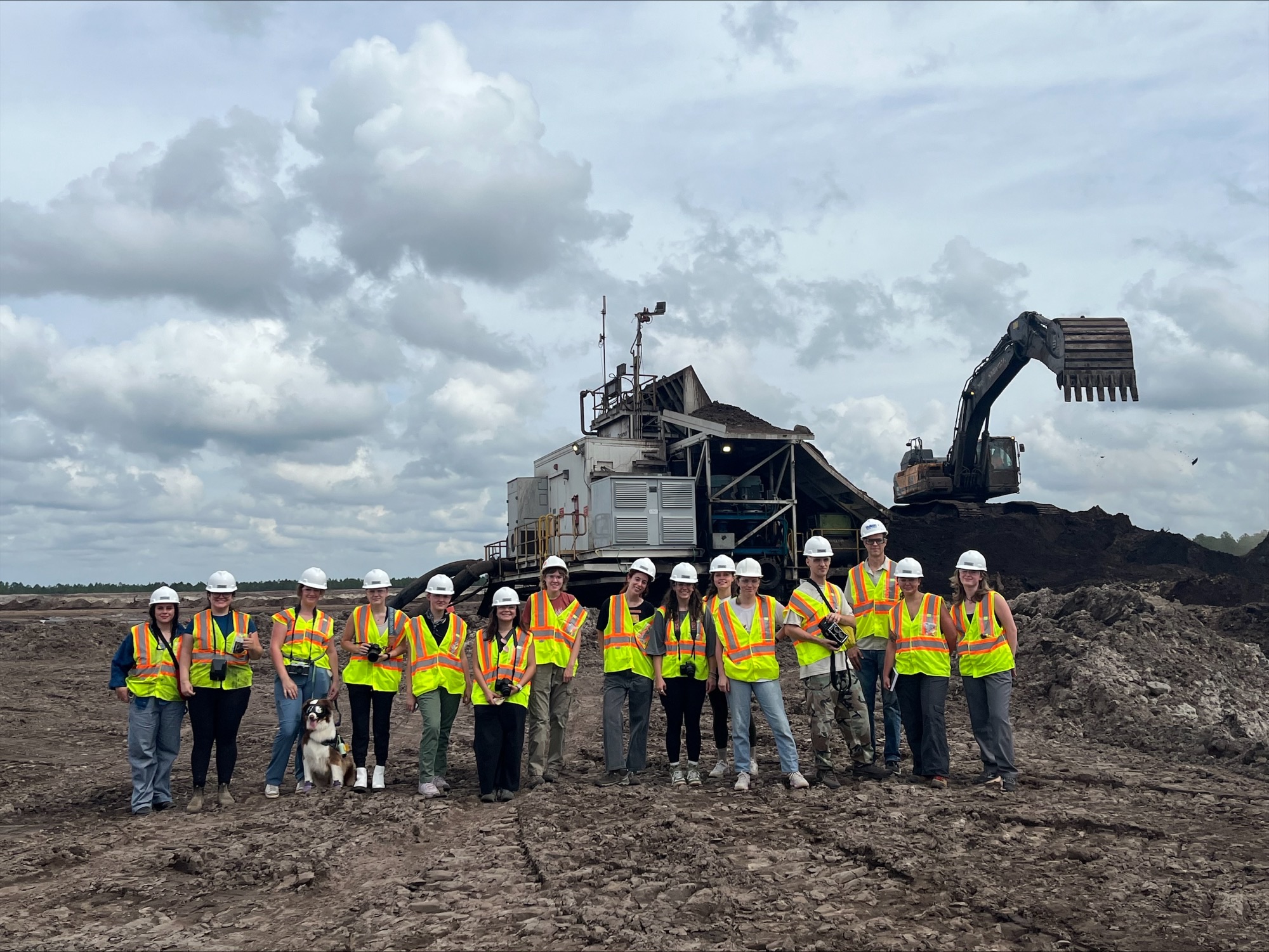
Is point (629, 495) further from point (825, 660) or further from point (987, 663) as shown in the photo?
point (987, 663)

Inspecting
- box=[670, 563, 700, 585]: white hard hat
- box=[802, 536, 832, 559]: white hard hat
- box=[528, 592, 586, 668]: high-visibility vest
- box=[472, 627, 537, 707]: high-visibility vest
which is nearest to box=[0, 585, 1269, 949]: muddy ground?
box=[472, 627, 537, 707]: high-visibility vest

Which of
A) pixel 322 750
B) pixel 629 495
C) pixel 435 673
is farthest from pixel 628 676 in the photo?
pixel 629 495

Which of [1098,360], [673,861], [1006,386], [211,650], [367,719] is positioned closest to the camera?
[673,861]

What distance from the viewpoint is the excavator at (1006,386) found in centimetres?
2127

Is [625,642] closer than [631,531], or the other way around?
[625,642]

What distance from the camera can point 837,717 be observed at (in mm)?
8375

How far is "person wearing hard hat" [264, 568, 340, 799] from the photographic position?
8039mm

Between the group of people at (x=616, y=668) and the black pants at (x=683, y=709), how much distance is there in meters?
0.02

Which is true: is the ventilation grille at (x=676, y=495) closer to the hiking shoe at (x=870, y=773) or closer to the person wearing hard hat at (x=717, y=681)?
the person wearing hard hat at (x=717, y=681)

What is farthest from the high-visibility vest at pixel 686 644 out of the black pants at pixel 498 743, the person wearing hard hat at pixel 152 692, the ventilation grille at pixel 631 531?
the ventilation grille at pixel 631 531

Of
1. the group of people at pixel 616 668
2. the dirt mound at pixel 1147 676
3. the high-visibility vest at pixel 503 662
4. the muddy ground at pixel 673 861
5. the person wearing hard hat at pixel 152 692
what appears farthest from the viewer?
the dirt mound at pixel 1147 676

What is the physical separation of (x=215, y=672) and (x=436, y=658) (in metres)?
1.66

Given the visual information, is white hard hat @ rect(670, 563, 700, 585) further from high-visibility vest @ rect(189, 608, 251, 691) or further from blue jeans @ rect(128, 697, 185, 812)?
blue jeans @ rect(128, 697, 185, 812)

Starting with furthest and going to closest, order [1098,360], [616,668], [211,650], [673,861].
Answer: [1098,360], [616,668], [211,650], [673,861]
